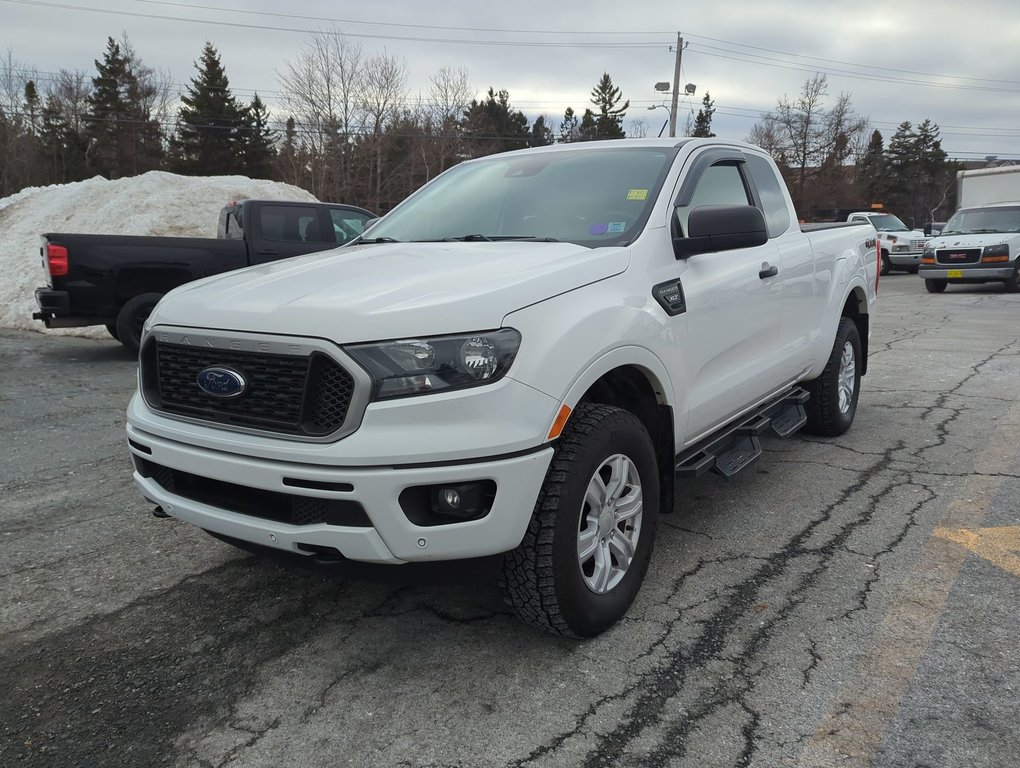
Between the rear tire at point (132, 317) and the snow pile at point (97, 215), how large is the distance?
448 centimetres

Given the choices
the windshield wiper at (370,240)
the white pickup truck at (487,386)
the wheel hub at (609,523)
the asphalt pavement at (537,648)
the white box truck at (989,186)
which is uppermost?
the white box truck at (989,186)

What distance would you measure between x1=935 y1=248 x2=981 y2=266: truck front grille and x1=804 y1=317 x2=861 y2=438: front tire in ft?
43.7

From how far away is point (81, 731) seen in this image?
2.38 meters

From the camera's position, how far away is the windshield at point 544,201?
11.0 feet

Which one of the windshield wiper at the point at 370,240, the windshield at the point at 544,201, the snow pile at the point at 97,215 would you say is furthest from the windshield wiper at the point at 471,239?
the snow pile at the point at 97,215

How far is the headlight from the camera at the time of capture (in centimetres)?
232

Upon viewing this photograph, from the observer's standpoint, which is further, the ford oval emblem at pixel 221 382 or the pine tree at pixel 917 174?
the pine tree at pixel 917 174

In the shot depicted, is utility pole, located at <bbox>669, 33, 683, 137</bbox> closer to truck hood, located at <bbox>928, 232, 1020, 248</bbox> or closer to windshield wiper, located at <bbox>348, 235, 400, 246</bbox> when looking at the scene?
truck hood, located at <bbox>928, 232, 1020, 248</bbox>

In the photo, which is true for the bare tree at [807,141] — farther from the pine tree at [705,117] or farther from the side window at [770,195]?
the side window at [770,195]

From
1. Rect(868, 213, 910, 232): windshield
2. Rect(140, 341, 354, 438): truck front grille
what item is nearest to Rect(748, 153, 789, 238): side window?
Rect(140, 341, 354, 438): truck front grille

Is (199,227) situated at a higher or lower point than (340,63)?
lower

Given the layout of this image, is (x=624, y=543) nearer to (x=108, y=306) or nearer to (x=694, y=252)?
(x=694, y=252)

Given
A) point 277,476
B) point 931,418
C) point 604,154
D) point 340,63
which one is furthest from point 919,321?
point 340,63

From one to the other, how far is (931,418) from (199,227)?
13984 mm
